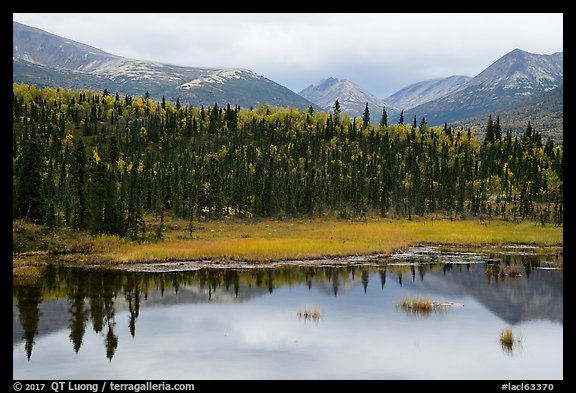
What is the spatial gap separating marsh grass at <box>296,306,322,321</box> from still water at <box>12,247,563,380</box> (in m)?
0.20

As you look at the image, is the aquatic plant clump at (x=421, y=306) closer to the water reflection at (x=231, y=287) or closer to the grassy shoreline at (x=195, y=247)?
the water reflection at (x=231, y=287)

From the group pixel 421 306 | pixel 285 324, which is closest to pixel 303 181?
pixel 421 306

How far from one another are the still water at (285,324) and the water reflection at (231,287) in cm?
11

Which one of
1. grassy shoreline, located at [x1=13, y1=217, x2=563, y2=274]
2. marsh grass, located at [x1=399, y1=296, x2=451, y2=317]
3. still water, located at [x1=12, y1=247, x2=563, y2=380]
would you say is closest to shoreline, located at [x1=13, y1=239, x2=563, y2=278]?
grassy shoreline, located at [x1=13, y1=217, x2=563, y2=274]

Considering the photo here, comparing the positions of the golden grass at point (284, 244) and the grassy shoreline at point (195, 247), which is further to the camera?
the golden grass at point (284, 244)

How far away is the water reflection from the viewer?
32156 millimetres

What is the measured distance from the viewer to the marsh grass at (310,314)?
3456 centimetres

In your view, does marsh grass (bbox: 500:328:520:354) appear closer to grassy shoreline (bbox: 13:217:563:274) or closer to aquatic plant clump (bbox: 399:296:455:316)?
aquatic plant clump (bbox: 399:296:455:316)

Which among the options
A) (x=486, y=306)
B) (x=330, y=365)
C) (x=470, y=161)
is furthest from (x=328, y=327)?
(x=470, y=161)

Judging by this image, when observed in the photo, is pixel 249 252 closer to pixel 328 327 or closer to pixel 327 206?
pixel 328 327

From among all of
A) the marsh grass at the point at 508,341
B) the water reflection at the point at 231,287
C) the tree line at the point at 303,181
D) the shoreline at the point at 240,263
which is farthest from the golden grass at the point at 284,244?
the marsh grass at the point at 508,341

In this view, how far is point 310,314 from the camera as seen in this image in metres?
35.2
